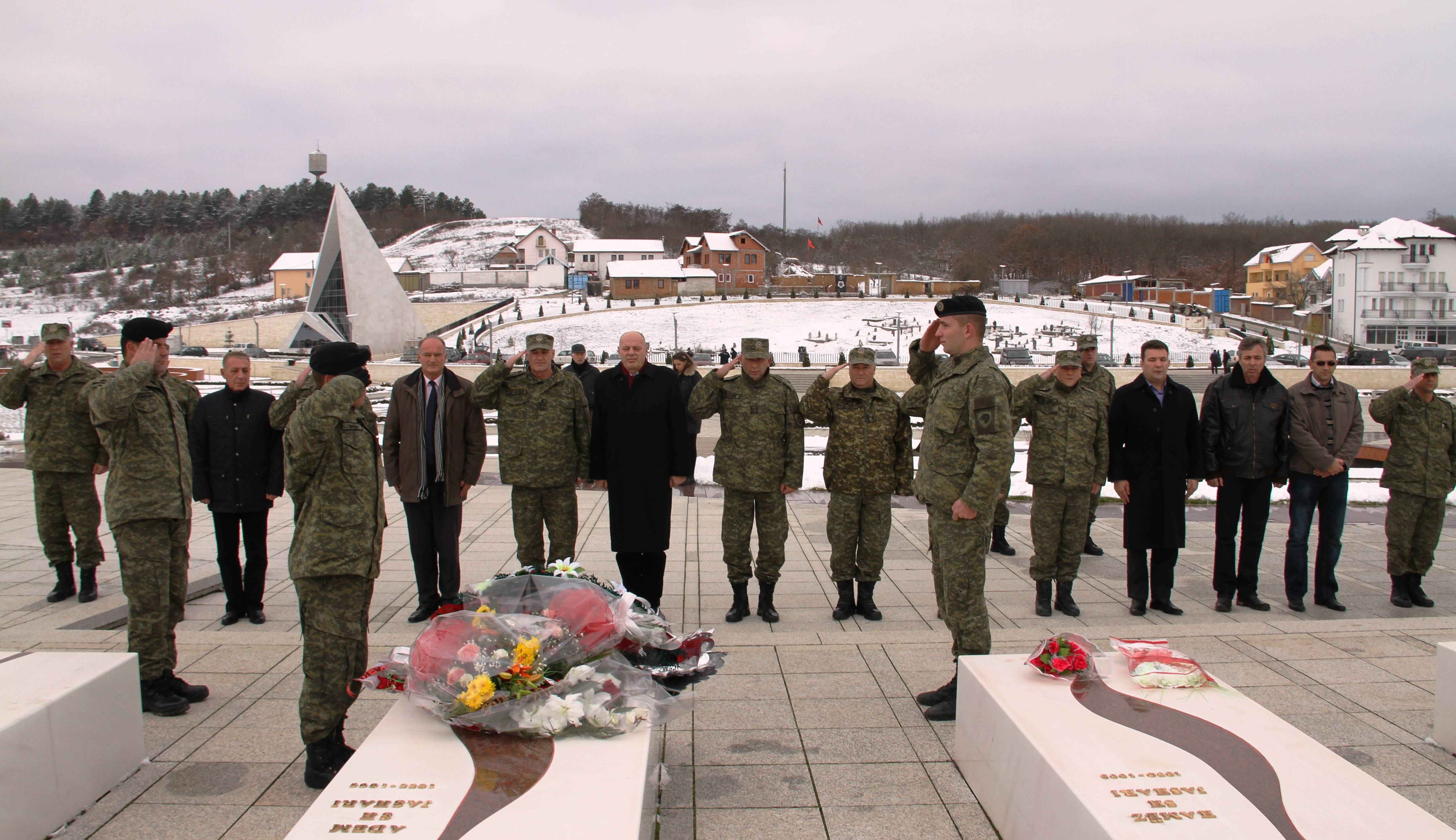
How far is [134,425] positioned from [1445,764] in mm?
5699

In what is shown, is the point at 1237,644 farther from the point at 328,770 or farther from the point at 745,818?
the point at 328,770

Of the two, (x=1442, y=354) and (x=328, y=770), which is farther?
(x=1442, y=354)

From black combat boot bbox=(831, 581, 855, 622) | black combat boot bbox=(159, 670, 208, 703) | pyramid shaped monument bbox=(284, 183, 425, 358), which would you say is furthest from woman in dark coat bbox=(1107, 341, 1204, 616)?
pyramid shaped monument bbox=(284, 183, 425, 358)

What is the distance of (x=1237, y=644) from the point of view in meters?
4.76

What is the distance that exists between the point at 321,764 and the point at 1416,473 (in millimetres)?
6609

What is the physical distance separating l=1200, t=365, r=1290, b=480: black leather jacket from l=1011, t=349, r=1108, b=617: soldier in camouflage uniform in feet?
2.37

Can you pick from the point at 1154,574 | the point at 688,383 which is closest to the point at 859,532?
the point at 688,383

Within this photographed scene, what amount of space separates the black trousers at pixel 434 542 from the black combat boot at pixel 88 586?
2.21 meters

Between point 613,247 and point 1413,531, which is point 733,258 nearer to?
point 613,247

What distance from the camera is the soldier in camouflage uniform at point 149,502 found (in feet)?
12.5

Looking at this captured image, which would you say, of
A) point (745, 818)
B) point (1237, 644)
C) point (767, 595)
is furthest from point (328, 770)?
point (1237, 644)

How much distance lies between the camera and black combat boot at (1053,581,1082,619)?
18.4 feet

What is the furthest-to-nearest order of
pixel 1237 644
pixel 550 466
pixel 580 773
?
1. pixel 550 466
2. pixel 1237 644
3. pixel 580 773

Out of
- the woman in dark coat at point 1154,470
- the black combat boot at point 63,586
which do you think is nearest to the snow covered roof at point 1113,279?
the woman in dark coat at point 1154,470
